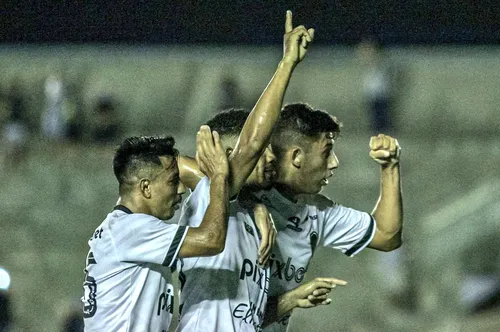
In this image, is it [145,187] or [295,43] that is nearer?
[295,43]

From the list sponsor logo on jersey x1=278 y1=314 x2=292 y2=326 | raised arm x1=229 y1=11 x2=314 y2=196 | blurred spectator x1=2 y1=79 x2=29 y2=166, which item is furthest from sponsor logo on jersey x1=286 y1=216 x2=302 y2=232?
blurred spectator x1=2 y1=79 x2=29 y2=166

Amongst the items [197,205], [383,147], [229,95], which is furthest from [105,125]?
[197,205]

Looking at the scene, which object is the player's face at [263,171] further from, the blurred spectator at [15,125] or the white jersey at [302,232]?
the blurred spectator at [15,125]

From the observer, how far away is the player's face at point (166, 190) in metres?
5.12

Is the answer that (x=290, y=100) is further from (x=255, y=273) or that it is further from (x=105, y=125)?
(x=255, y=273)

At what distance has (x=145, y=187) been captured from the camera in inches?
201

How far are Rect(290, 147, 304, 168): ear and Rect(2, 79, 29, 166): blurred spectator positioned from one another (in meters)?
9.08

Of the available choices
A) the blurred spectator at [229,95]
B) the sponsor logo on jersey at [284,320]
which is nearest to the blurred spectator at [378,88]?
the blurred spectator at [229,95]

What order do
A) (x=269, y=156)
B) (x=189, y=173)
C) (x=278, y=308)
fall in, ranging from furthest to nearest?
1. (x=189, y=173)
2. (x=278, y=308)
3. (x=269, y=156)

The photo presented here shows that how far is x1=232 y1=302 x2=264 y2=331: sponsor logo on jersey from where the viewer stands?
5.03 m

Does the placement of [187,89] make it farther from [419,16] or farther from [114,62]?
[419,16]

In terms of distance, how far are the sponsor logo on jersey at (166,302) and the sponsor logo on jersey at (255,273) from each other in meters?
0.37

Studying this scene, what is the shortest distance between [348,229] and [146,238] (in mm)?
1552

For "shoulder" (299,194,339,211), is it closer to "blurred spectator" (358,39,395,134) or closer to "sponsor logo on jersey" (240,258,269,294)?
"sponsor logo on jersey" (240,258,269,294)
